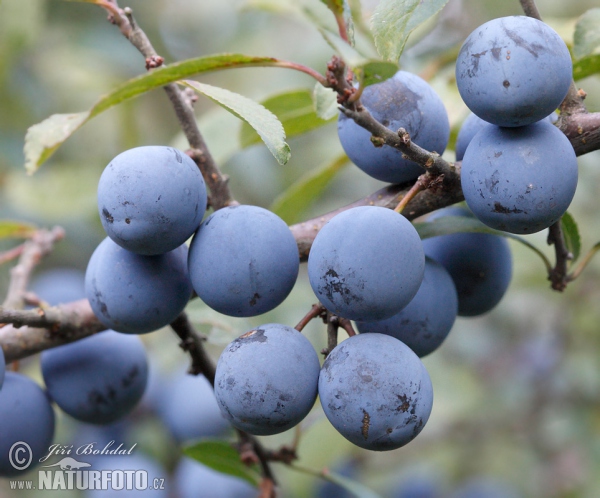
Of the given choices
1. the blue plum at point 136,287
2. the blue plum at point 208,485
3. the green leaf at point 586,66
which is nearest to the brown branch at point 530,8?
the green leaf at point 586,66

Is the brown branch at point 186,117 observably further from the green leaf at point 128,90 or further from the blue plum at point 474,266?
the blue plum at point 474,266

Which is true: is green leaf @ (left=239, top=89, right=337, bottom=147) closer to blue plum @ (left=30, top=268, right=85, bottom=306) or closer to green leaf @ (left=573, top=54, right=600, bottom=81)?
green leaf @ (left=573, top=54, right=600, bottom=81)

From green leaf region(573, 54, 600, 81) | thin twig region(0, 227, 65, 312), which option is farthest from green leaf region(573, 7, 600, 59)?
thin twig region(0, 227, 65, 312)

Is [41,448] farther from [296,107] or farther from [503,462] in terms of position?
[503,462]

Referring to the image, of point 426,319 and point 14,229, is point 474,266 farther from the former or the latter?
point 14,229

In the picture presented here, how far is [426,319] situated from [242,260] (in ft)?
0.85

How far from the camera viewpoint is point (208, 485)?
67.9 inches

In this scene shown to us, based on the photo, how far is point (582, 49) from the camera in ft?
3.02

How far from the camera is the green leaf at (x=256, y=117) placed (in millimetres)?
726

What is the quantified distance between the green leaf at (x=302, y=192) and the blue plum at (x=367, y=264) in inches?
17.7

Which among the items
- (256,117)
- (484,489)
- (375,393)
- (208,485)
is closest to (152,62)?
(256,117)

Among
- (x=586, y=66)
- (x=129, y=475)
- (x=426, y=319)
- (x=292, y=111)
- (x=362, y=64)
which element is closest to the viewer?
(x=362, y=64)

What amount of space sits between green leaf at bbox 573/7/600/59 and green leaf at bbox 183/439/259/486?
0.86m

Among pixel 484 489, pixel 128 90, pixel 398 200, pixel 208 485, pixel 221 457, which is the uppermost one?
pixel 128 90
